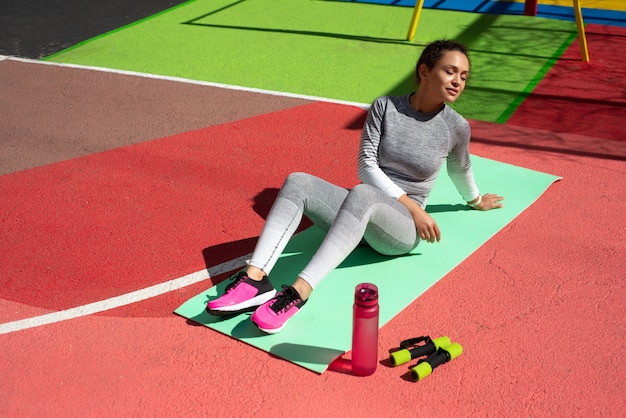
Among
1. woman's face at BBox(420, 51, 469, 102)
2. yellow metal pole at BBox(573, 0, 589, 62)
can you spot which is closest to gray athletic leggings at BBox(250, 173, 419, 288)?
woman's face at BBox(420, 51, 469, 102)

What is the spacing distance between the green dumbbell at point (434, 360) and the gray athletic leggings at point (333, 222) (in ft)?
2.51

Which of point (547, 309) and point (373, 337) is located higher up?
point (373, 337)

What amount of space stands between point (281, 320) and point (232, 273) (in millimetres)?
856

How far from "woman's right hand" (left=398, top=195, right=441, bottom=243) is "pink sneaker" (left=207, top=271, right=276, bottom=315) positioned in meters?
0.99

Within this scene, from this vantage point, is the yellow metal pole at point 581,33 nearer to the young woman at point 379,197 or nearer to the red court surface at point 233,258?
the red court surface at point 233,258

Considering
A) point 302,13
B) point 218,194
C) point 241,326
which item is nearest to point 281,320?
point 241,326

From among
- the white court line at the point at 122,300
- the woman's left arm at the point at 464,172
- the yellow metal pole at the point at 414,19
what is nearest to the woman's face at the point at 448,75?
the woman's left arm at the point at 464,172

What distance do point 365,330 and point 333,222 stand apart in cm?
88

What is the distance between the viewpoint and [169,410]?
3967 mm

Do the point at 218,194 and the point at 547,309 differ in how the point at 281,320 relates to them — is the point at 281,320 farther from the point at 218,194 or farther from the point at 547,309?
the point at 218,194

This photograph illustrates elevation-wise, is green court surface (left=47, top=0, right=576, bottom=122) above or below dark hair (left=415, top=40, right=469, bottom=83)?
below

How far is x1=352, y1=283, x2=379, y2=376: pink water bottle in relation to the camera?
3965 mm

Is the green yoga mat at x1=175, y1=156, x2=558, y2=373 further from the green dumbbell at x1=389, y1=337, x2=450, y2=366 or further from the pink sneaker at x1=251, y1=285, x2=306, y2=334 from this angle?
the green dumbbell at x1=389, y1=337, x2=450, y2=366

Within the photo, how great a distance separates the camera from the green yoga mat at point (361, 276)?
14.6 ft
